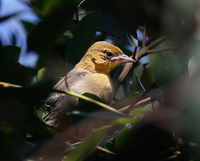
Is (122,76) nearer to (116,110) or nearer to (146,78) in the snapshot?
(146,78)

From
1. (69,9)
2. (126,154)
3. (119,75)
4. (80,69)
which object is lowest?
(80,69)

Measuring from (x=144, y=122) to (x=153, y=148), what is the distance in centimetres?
20

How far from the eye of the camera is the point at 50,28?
123cm

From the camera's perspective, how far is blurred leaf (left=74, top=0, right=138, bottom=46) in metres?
2.14

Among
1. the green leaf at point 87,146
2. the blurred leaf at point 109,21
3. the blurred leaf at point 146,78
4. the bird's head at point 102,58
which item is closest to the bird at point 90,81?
the bird's head at point 102,58

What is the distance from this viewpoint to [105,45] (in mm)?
4043

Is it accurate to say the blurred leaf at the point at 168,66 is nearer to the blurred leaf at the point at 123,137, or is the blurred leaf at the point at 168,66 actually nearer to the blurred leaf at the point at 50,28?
the blurred leaf at the point at 123,137

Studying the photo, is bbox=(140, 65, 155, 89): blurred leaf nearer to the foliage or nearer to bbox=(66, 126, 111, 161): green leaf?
the foliage

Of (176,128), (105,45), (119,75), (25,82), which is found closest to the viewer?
(176,128)

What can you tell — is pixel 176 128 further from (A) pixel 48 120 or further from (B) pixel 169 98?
(A) pixel 48 120

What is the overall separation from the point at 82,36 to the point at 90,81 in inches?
73.2

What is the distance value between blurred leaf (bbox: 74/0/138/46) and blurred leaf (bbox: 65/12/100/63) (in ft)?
1.51

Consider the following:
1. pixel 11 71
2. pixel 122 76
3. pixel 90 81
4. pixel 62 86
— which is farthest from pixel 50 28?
pixel 90 81

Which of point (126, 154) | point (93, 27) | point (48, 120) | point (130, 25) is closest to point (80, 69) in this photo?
point (48, 120)
